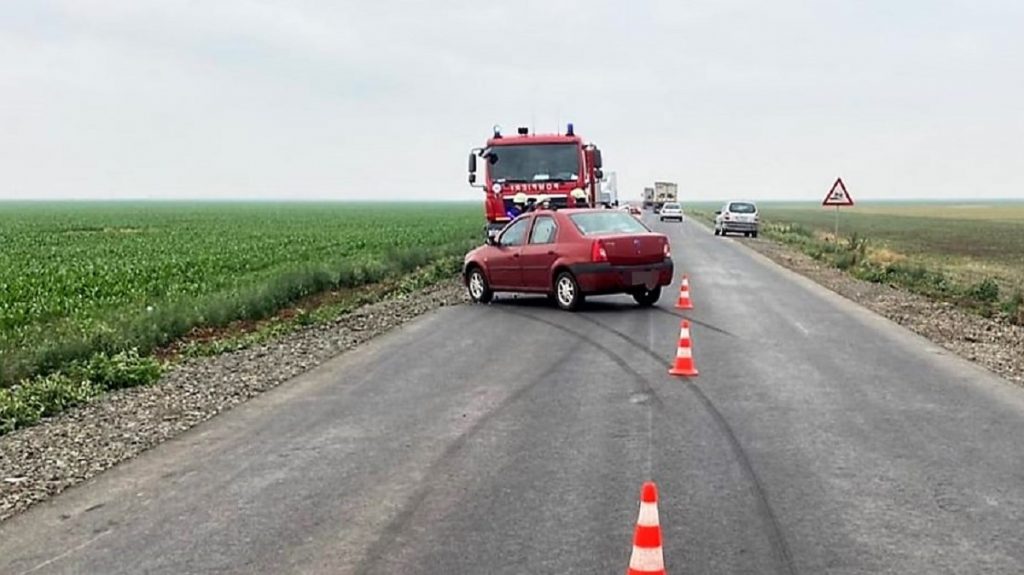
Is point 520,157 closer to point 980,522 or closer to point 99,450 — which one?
point 99,450

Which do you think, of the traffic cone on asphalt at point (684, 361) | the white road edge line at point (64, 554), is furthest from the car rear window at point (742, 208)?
the white road edge line at point (64, 554)

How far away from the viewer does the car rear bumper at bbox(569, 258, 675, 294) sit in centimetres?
1644

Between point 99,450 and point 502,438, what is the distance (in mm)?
2991

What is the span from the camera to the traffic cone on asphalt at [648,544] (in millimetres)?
4348

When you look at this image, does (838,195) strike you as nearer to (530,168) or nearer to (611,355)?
(530,168)

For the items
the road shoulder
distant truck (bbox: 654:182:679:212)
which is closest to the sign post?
the road shoulder

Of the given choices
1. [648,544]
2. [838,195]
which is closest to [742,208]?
[838,195]

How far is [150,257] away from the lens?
3183 centimetres

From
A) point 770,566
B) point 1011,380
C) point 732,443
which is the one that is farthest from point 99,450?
point 1011,380

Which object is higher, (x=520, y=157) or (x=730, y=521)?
(x=520, y=157)

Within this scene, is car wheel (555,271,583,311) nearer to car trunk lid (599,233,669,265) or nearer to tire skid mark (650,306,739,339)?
car trunk lid (599,233,669,265)

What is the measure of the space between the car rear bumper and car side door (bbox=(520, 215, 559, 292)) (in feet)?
2.16

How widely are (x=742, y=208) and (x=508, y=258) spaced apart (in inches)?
1306

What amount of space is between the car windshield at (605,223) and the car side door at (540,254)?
0.44 metres
